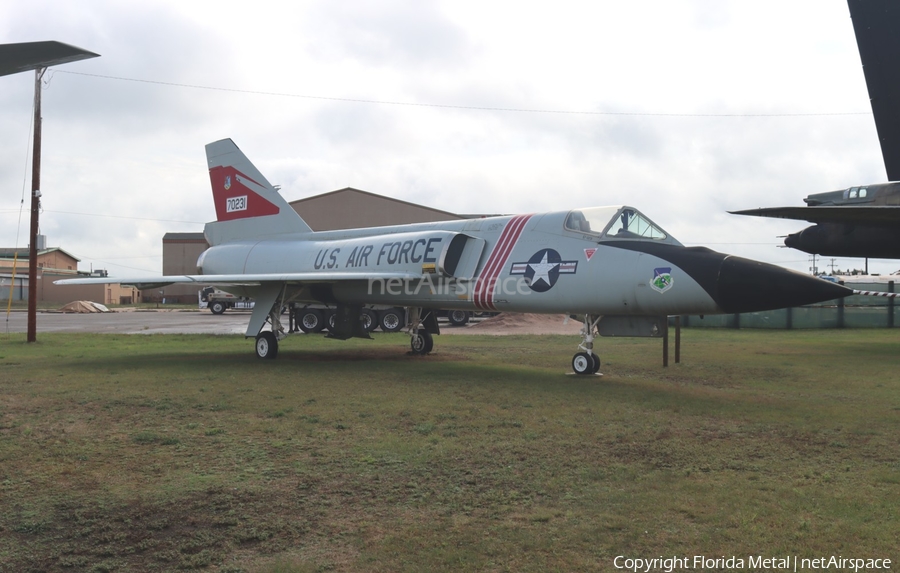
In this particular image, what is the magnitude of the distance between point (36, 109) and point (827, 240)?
1761 centimetres

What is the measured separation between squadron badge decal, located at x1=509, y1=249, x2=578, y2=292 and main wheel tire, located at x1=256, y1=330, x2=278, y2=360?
4.81 m

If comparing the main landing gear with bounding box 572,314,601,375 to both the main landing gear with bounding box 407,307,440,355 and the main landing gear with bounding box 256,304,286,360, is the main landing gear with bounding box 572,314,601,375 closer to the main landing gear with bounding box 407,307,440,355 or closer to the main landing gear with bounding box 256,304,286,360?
the main landing gear with bounding box 407,307,440,355

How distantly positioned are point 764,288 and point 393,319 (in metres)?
16.5

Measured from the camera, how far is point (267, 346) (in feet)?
42.0

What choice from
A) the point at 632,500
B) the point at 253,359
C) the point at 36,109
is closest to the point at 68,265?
the point at 36,109

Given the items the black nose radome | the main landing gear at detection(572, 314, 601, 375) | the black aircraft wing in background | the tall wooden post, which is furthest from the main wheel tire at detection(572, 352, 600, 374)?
the tall wooden post

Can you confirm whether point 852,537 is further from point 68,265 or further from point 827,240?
point 68,265

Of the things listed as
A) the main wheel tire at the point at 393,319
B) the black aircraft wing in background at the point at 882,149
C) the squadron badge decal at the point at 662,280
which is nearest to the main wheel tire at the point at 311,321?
the main wheel tire at the point at 393,319

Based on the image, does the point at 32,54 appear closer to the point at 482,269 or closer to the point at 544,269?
the point at 544,269

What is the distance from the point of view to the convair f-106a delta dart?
8727 mm

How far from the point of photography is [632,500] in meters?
4.18

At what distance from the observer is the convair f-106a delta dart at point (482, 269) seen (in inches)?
344

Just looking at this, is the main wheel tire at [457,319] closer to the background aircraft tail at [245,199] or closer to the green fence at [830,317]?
the green fence at [830,317]

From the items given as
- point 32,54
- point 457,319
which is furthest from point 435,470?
point 457,319
